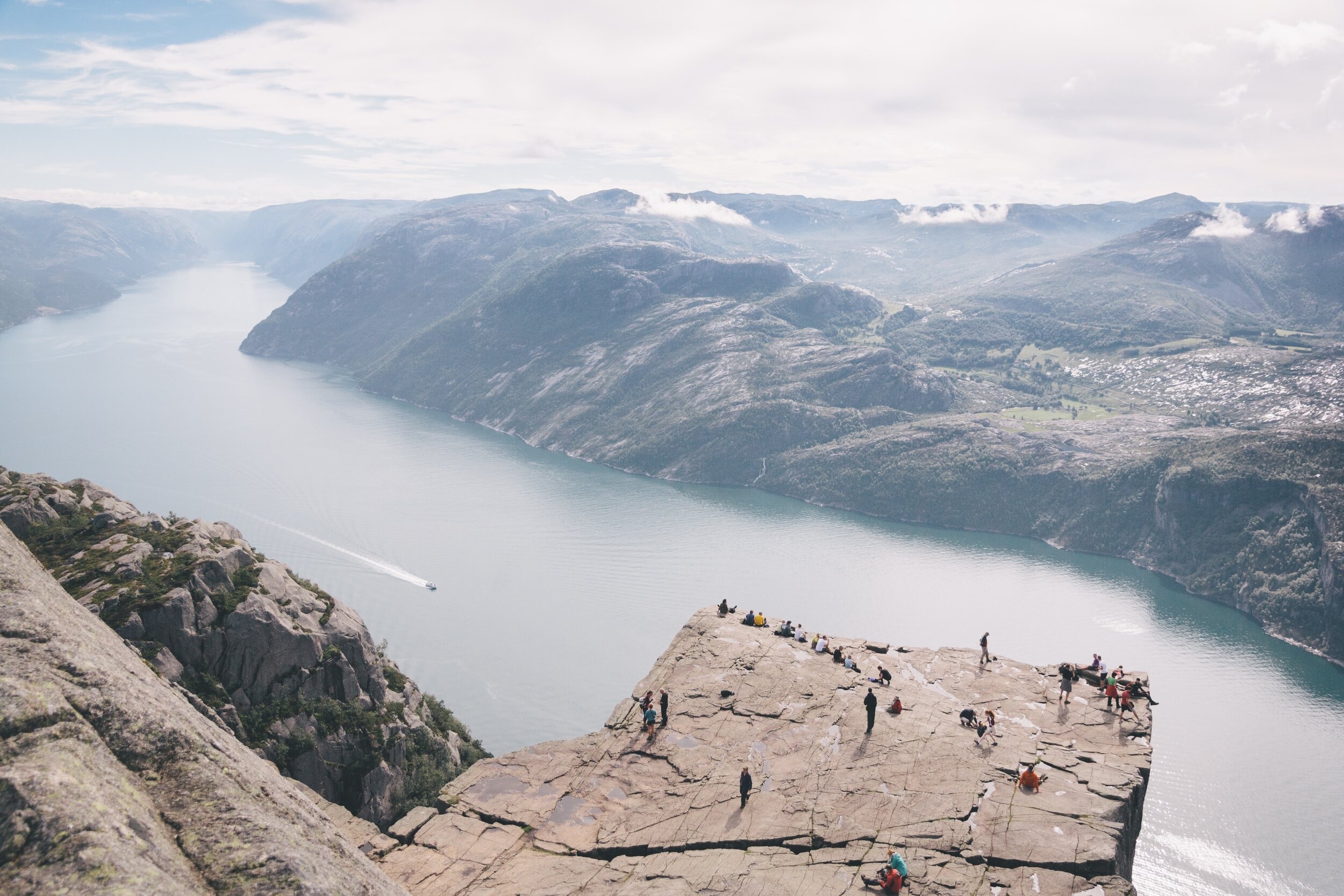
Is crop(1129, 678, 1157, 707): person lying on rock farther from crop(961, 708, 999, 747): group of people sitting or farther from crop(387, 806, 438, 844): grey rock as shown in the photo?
A: crop(387, 806, 438, 844): grey rock

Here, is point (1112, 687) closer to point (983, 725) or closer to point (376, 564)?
point (983, 725)

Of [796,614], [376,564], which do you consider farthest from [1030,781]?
[376,564]

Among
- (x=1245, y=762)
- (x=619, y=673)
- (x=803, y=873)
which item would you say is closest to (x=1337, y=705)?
(x=1245, y=762)

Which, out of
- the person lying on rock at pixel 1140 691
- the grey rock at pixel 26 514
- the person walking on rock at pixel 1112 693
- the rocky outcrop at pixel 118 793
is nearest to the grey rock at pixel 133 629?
the grey rock at pixel 26 514

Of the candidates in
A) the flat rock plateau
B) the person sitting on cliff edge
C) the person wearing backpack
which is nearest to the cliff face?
the flat rock plateau

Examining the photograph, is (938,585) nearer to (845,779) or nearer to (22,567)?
(845,779)

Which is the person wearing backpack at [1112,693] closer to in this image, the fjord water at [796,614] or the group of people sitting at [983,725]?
the group of people sitting at [983,725]
